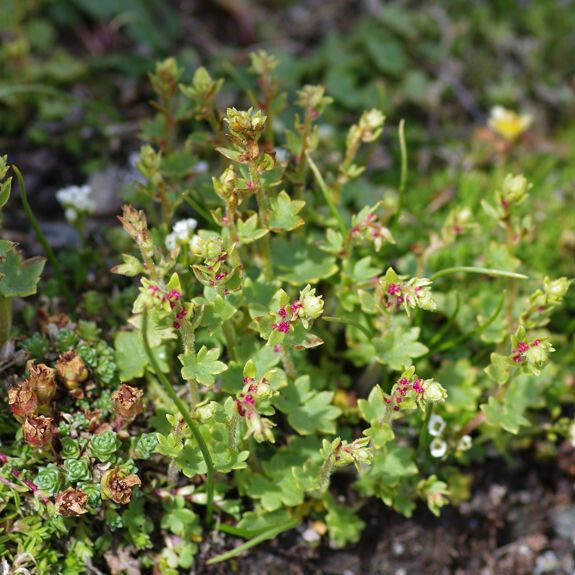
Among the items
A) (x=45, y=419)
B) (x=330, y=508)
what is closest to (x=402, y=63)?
(x=330, y=508)

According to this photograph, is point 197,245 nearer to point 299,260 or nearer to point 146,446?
point 299,260

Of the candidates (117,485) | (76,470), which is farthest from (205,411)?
(76,470)

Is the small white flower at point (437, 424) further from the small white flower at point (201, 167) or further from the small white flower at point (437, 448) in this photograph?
the small white flower at point (201, 167)

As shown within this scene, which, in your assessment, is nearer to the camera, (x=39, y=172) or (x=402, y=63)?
(x=39, y=172)

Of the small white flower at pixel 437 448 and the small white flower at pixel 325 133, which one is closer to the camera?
the small white flower at pixel 437 448

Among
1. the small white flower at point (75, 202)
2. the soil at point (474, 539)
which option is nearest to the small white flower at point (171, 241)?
the small white flower at point (75, 202)

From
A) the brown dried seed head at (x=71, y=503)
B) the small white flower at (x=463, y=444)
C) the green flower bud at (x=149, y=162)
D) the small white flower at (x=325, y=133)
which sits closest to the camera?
the brown dried seed head at (x=71, y=503)

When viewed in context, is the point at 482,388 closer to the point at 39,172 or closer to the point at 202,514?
the point at 202,514
